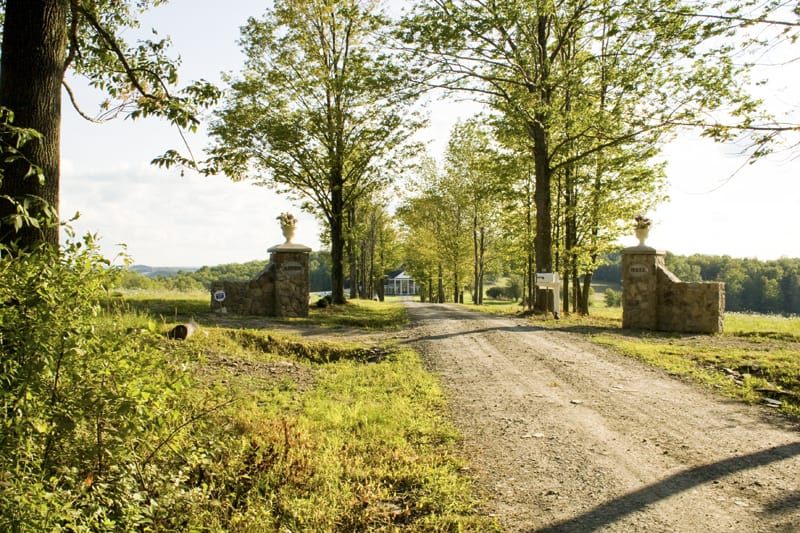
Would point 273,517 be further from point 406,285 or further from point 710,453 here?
point 406,285

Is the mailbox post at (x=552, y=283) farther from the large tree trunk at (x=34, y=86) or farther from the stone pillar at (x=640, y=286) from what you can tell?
the large tree trunk at (x=34, y=86)

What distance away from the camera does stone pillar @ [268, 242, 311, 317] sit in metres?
14.7

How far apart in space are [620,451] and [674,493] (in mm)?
753

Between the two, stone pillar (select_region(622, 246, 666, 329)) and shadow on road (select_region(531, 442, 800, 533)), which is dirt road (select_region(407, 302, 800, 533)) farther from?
stone pillar (select_region(622, 246, 666, 329))

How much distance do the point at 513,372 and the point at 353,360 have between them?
283 cm

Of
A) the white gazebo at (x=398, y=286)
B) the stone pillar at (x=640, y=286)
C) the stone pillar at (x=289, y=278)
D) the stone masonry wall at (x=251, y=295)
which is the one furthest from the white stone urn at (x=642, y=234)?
the white gazebo at (x=398, y=286)

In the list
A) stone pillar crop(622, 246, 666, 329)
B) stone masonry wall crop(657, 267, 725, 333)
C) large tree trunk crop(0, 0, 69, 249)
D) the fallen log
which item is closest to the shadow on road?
large tree trunk crop(0, 0, 69, 249)

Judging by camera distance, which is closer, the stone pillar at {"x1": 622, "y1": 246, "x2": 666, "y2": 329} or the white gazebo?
the stone pillar at {"x1": 622, "y1": 246, "x2": 666, "y2": 329}

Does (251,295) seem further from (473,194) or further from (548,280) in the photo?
(473,194)

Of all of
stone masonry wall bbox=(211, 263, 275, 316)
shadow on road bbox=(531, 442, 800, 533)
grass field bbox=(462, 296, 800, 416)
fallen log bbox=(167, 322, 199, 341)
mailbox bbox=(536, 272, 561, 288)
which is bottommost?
shadow on road bbox=(531, 442, 800, 533)

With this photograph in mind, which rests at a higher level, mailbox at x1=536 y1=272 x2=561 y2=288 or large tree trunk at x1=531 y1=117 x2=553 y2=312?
large tree trunk at x1=531 y1=117 x2=553 y2=312

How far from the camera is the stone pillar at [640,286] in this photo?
1230 cm

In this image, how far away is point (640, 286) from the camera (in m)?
12.4

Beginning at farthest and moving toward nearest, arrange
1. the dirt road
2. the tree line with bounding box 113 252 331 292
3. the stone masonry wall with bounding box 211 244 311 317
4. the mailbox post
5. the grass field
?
the mailbox post, the tree line with bounding box 113 252 331 292, the stone masonry wall with bounding box 211 244 311 317, the grass field, the dirt road
